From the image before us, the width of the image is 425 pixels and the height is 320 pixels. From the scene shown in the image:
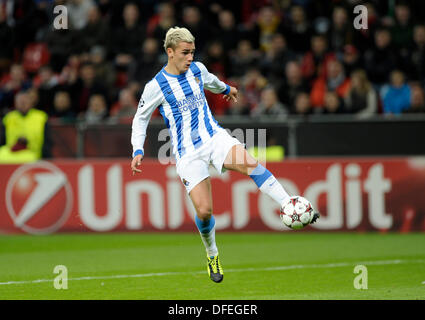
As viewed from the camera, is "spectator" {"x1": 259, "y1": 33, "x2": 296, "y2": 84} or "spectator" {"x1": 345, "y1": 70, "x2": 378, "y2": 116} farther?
"spectator" {"x1": 259, "y1": 33, "x2": 296, "y2": 84}

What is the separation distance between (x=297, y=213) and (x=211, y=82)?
5.49 feet

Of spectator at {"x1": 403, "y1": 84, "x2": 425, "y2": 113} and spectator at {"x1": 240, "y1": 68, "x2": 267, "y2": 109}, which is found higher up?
spectator at {"x1": 240, "y1": 68, "x2": 267, "y2": 109}

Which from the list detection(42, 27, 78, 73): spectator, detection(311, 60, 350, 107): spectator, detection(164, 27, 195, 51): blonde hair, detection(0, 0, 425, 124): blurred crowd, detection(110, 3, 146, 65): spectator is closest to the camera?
detection(164, 27, 195, 51): blonde hair

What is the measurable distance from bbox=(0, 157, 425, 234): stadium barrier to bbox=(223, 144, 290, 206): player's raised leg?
15.7 ft

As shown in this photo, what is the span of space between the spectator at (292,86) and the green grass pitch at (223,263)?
2.64m

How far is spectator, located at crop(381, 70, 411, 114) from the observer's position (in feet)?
44.3

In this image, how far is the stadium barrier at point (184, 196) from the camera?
1200cm

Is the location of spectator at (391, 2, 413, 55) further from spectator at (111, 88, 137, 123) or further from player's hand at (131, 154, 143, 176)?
player's hand at (131, 154, 143, 176)

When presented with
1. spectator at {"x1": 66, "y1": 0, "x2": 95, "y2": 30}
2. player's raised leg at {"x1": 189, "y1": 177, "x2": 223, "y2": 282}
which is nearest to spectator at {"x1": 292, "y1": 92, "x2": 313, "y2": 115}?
spectator at {"x1": 66, "y1": 0, "x2": 95, "y2": 30}

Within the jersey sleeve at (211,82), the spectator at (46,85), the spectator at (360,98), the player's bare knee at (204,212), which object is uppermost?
the spectator at (46,85)

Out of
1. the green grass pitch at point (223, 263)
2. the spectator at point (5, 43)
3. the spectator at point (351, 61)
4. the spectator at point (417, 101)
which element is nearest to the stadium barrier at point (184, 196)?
the green grass pitch at point (223, 263)

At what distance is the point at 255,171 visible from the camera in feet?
23.9
